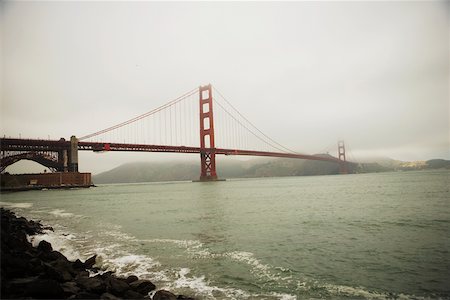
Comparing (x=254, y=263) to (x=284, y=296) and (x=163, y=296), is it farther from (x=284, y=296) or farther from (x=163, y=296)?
(x=163, y=296)

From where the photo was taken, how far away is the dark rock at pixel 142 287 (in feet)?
15.9

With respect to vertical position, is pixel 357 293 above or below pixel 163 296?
below

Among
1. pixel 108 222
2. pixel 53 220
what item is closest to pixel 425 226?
pixel 108 222

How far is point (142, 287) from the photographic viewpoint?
16.2 feet

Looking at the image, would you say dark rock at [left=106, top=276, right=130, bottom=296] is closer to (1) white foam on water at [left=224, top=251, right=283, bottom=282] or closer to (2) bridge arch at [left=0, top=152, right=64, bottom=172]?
(1) white foam on water at [left=224, top=251, right=283, bottom=282]

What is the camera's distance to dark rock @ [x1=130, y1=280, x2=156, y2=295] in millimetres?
4852

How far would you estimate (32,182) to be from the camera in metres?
50.9

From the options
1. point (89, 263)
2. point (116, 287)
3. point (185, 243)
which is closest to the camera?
point (116, 287)

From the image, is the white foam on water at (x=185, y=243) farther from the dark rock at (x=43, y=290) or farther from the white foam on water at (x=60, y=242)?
the dark rock at (x=43, y=290)

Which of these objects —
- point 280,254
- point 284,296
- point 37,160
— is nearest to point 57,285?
point 284,296

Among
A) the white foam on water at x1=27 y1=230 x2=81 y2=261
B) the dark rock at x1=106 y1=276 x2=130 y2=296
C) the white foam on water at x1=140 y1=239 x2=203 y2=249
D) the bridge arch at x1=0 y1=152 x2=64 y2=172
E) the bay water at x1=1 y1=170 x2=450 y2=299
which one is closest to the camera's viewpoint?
the dark rock at x1=106 y1=276 x2=130 y2=296

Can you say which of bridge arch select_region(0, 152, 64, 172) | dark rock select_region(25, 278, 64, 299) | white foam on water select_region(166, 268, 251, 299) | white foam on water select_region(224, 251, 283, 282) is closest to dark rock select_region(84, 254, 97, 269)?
white foam on water select_region(166, 268, 251, 299)

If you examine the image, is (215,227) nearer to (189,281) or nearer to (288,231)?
(288,231)

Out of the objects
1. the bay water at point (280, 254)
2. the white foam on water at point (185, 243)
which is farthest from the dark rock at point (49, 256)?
the white foam on water at point (185, 243)
